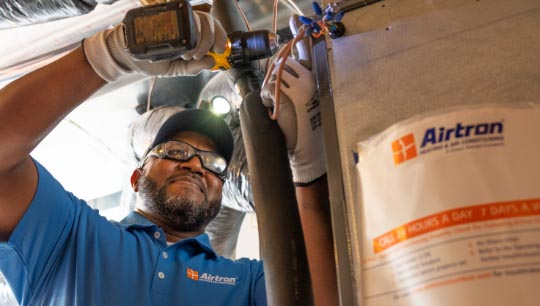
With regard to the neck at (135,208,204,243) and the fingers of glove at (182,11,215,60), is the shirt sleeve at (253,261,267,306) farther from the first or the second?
the fingers of glove at (182,11,215,60)

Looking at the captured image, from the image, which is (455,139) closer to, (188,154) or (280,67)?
(280,67)

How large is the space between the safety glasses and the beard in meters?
0.09

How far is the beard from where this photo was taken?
1.61m

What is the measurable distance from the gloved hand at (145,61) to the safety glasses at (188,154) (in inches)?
20.6

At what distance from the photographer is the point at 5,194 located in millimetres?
1210

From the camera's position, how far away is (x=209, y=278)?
1.42 metres

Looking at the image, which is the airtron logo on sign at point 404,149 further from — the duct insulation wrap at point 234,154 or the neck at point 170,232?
the neck at point 170,232

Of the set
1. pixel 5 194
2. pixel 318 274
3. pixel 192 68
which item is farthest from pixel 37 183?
pixel 318 274

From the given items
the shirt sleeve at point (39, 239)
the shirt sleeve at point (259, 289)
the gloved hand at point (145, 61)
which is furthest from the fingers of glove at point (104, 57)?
the shirt sleeve at point (259, 289)

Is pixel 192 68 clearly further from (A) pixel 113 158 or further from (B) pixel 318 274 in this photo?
(A) pixel 113 158

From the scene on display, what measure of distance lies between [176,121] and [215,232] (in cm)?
47

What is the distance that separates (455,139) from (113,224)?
1.12 m

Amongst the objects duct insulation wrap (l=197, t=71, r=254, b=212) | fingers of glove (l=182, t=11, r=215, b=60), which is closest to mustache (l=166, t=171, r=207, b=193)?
duct insulation wrap (l=197, t=71, r=254, b=212)

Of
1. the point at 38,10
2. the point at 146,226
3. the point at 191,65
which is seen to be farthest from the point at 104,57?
the point at 146,226
